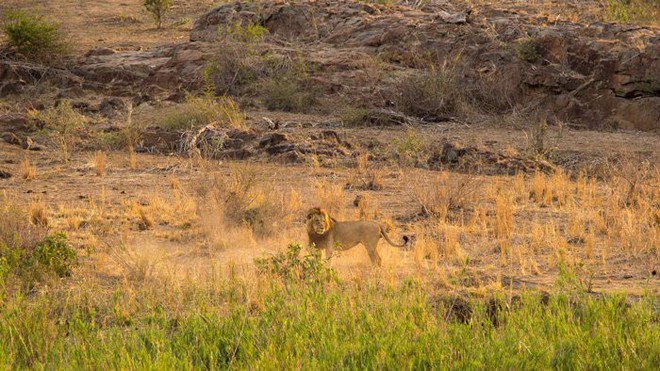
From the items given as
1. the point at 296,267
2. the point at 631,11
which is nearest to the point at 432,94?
the point at 631,11

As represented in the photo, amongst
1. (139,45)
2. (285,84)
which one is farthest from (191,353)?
(139,45)

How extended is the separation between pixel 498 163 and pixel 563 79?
4848 millimetres

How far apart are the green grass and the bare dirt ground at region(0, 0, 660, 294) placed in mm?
626

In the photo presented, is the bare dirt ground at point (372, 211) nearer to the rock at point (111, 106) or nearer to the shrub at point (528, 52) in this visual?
the shrub at point (528, 52)

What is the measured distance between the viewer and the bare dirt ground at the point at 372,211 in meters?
7.83

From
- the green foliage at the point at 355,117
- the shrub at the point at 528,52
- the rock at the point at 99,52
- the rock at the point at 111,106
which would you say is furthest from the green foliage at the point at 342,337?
the rock at the point at 99,52

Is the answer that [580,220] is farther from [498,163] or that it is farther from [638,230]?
[498,163]

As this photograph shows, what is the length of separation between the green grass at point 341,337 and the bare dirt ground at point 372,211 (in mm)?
626

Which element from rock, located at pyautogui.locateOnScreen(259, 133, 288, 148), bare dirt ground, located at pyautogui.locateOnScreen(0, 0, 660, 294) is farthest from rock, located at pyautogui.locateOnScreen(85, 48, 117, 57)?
rock, located at pyautogui.locateOnScreen(259, 133, 288, 148)

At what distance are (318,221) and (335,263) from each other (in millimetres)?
786

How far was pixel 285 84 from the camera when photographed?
62.3ft

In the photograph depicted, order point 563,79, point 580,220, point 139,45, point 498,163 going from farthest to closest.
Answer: point 139,45
point 563,79
point 498,163
point 580,220

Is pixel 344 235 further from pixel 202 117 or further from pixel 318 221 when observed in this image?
pixel 202 117

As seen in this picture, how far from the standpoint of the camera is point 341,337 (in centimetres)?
513
